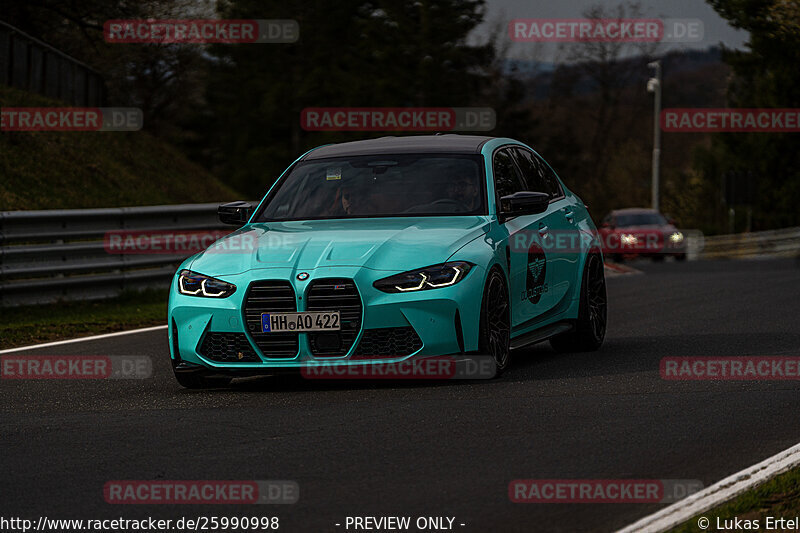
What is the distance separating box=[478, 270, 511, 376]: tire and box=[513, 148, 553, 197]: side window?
5.77ft

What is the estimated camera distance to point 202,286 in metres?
8.76

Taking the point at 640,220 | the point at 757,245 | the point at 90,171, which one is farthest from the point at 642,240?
the point at 90,171

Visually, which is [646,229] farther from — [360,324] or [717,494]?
[717,494]

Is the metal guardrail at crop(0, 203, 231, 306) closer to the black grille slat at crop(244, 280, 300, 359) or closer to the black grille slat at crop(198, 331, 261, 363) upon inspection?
the black grille slat at crop(198, 331, 261, 363)

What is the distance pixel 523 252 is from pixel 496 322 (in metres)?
0.86

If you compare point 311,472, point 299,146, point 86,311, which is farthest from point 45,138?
point 299,146

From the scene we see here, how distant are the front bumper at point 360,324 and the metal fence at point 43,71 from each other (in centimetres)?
2166

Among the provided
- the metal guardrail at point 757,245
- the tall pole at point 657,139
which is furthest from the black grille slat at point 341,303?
the tall pole at point 657,139

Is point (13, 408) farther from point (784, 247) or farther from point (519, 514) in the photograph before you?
point (784, 247)

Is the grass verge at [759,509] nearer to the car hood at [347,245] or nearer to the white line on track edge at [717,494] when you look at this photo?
the white line on track edge at [717,494]

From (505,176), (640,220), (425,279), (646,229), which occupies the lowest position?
(646,229)

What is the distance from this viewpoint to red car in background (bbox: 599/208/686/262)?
3897 centimetres

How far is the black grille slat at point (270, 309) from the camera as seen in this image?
8.46 metres

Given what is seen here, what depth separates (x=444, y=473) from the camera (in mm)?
6098
